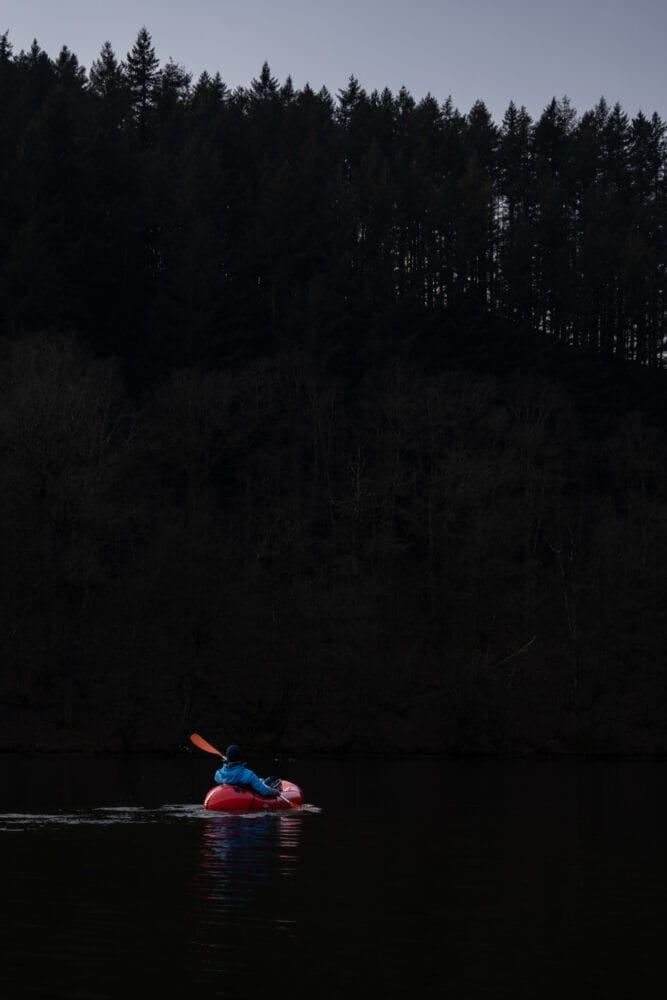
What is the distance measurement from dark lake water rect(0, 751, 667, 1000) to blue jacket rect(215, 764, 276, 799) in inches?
28.8

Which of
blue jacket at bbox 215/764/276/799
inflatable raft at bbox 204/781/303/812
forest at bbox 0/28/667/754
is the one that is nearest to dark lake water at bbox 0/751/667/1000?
inflatable raft at bbox 204/781/303/812

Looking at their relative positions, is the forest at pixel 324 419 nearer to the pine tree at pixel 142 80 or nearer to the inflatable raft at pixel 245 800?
the pine tree at pixel 142 80

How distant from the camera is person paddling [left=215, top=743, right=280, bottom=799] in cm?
3484

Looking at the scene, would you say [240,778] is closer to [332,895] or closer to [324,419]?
[332,895]

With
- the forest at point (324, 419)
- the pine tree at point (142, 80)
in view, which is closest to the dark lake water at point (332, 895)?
the forest at point (324, 419)

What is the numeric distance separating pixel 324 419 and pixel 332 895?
60724mm

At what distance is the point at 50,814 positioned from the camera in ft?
105

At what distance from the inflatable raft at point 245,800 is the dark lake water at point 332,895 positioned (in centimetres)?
37

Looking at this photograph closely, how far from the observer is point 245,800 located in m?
34.5

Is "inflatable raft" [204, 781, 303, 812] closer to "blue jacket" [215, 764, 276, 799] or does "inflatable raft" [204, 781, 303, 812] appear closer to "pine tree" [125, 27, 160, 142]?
"blue jacket" [215, 764, 276, 799]

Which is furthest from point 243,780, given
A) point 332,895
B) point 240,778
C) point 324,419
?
point 324,419

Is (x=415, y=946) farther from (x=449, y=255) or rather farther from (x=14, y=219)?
(x=449, y=255)

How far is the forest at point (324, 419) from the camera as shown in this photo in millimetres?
59469

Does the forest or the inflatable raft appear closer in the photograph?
the inflatable raft
